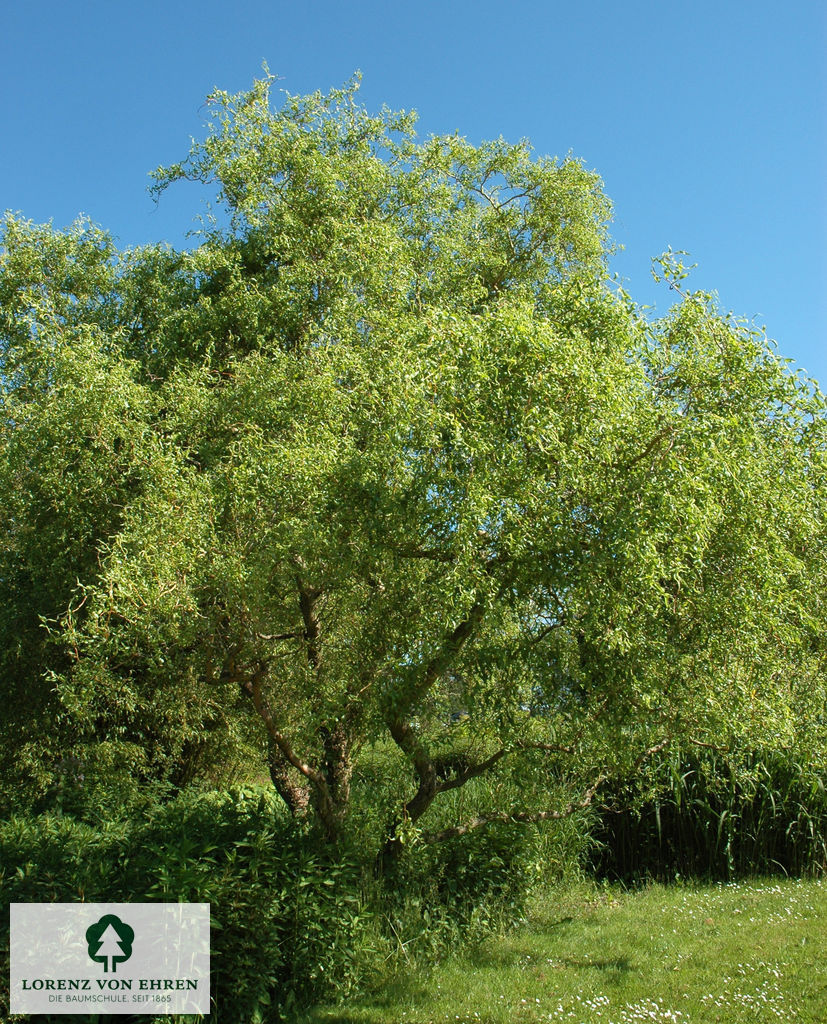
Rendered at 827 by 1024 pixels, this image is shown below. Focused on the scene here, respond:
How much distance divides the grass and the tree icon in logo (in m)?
1.44

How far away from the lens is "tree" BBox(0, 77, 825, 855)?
5.11 m

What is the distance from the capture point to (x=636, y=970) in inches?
280

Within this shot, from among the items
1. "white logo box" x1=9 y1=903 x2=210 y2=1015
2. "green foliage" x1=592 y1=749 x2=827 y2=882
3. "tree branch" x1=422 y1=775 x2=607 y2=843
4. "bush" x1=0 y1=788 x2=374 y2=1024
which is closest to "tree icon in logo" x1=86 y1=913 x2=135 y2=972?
"white logo box" x1=9 y1=903 x2=210 y2=1015

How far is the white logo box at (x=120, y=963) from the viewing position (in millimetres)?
5855

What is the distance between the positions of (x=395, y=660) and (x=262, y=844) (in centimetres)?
222

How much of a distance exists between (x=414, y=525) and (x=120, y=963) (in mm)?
3851

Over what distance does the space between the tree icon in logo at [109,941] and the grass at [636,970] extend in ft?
4.71

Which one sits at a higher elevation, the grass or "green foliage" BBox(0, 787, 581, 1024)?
"green foliage" BBox(0, 787, 581, 1024)

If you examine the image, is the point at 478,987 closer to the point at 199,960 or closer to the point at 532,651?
the point at 199,960

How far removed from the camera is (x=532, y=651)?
5531mm

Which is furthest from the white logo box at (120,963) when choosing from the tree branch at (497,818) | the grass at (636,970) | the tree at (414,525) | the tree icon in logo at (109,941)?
the tree branch at (497,818)

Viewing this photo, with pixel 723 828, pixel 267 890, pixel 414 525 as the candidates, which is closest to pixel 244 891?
pixel 267 890

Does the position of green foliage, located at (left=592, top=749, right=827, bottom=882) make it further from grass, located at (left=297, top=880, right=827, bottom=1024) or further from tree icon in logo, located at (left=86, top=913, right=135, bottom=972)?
tree icon in logo, located at (left=86, top=913, right=135, bottom=972)

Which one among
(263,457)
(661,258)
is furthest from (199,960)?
(661,258)
